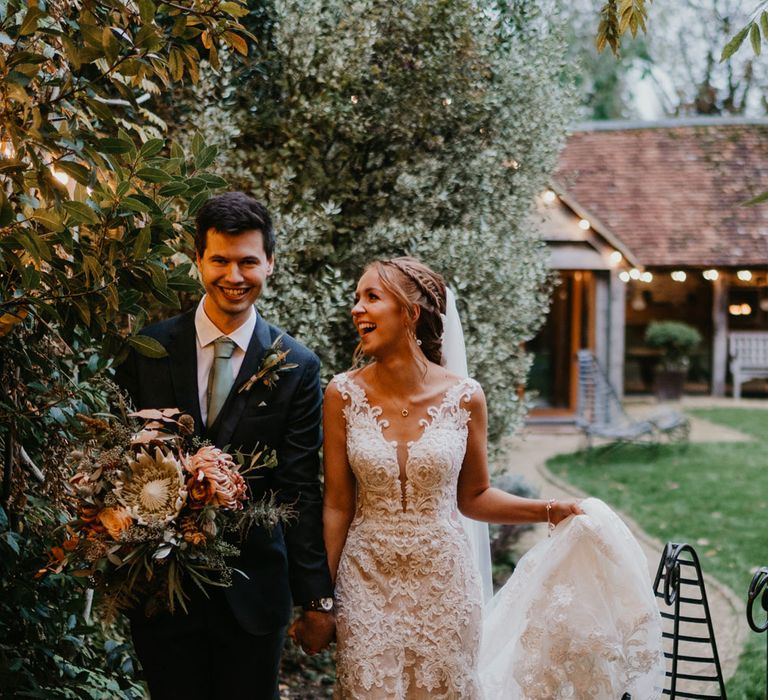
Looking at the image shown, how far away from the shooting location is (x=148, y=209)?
8.20ft

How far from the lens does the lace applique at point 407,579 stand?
2.71 meters

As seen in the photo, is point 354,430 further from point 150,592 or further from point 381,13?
point 381,13

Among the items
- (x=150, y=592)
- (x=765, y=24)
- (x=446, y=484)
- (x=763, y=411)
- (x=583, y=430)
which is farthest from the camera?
(x=763, y=411)

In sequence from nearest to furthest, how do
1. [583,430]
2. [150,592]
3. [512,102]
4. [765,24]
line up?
[150,592], [765,24], [512,102], [583,430]

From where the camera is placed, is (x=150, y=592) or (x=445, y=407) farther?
(x=445, y=407)

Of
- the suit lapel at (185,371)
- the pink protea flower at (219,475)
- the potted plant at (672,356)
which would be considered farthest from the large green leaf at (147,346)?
the potted plant at (672,356)

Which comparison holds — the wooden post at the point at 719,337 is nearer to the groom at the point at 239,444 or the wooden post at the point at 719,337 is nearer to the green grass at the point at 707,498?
the green grass at the point at 707,498

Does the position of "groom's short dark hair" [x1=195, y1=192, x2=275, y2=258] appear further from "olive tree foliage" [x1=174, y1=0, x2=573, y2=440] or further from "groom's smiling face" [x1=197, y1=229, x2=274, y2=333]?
"olive tree foliage" [x1=174, y1=0, x2=573, y2=440]

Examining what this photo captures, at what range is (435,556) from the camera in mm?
2764

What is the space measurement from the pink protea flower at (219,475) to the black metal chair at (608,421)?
9.34 m

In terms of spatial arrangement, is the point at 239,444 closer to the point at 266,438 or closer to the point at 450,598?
the point at 266,438

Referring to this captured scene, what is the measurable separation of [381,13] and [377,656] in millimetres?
3250

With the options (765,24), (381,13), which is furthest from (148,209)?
(381,13)

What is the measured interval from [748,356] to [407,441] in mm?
16692
